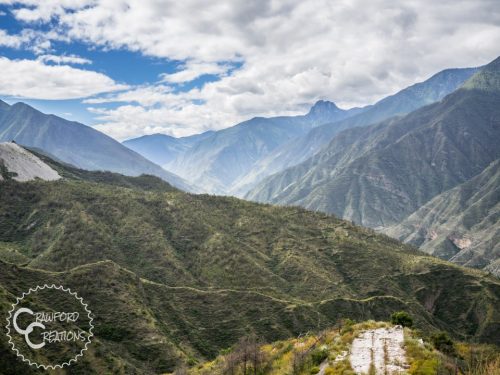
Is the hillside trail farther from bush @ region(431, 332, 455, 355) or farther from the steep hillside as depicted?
the steep hillside

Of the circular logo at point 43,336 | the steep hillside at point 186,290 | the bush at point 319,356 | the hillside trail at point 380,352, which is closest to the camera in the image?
the hillside trail at point 380,352

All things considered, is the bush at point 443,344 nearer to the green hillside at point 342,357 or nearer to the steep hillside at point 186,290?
the green hillside at point 342,357

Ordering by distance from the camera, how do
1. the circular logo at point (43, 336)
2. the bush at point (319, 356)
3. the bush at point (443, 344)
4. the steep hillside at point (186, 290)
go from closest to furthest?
1. the bush at point (443, 344)
2. the bush at point (319, 356)
3. the circular logo at point (43, 336)
4. the steep hillside at point (186, 290)

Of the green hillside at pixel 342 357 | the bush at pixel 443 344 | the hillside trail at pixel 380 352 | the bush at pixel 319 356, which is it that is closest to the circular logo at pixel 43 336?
the green hillside at pixel 342 357

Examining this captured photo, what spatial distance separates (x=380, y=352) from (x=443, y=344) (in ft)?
25.1

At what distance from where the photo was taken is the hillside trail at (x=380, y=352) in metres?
41.8

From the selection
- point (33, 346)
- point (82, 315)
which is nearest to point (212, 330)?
point (82, 315)

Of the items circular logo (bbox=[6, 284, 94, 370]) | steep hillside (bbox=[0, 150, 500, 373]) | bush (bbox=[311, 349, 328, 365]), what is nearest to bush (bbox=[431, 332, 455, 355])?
bush (bbox=[311, 349, 328, 365])

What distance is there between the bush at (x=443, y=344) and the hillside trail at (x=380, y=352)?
349 cm

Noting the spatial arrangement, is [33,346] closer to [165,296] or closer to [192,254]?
[165,296]

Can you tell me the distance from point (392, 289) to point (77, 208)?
138m

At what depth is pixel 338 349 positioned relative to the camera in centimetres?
4988

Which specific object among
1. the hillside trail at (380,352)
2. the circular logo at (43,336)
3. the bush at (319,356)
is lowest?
the circular logo at (43,336)

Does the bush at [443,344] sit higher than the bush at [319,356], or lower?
higher
